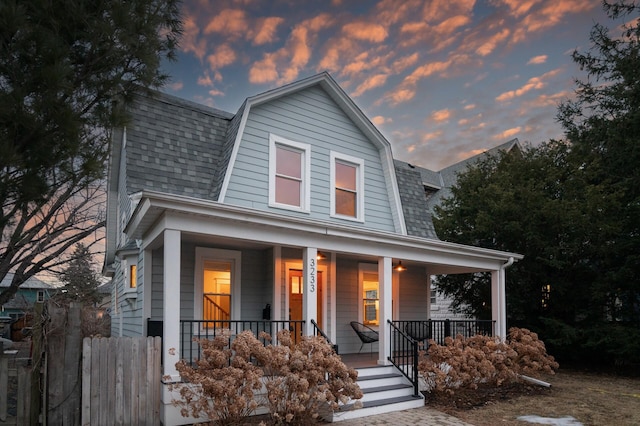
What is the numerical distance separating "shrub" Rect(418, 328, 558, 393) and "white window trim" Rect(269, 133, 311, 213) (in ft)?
13.2

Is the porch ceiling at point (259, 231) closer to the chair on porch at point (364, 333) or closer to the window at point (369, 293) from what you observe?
the window at point (369, 293)

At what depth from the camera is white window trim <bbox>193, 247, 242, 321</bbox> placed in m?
8.75

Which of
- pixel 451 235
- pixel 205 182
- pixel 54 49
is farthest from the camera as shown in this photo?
pixel 451 235

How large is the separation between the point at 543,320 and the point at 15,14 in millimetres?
13755

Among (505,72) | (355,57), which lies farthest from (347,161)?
(505,72)

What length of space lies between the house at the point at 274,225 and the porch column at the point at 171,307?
0.02 meters

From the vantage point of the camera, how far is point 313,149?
10484 millimetres

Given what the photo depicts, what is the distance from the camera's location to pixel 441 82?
13570 mm

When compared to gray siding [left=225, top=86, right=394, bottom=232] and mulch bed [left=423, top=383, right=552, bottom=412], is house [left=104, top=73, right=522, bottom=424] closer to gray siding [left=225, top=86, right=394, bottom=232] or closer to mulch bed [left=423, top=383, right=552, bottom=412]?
gray siding [left=225, top=86, right=394, bottom=232]

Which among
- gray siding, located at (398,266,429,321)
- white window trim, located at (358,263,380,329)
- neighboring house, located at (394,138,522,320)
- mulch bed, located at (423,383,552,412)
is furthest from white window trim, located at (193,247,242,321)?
neighboring house, located at (394,138,522,320)

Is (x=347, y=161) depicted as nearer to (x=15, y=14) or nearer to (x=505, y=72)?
(x=505, y=72)

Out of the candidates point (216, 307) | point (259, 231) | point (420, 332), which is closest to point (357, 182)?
point (420, 332)

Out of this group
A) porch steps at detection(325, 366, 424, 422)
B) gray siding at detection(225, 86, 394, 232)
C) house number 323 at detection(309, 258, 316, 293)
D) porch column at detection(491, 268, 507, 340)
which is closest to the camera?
porch steps at detection(325, 366, 424, 422)

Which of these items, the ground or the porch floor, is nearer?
the ground
